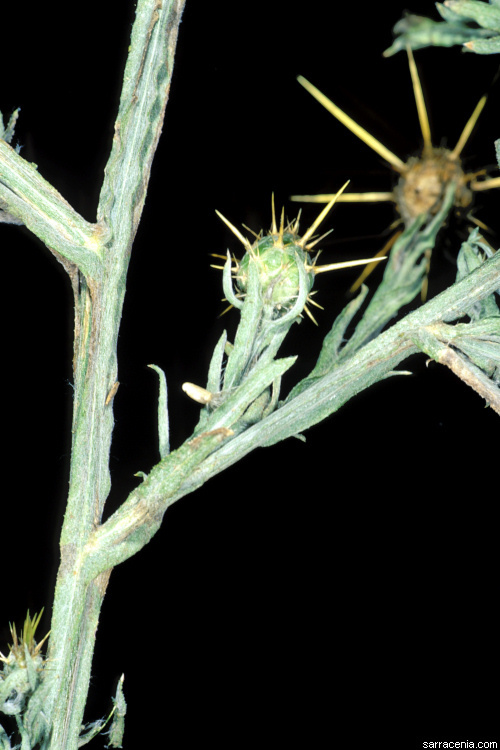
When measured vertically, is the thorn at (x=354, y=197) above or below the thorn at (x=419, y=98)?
below

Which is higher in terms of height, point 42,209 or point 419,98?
point 419,98

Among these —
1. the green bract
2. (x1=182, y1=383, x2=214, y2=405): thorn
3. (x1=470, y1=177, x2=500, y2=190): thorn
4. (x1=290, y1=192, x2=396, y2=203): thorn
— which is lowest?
(x1=182, y1=383, x2=214, y2=405): thorn

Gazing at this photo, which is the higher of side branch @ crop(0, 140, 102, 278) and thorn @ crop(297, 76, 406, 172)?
thorn @ crop(297, 76, 406, 172)

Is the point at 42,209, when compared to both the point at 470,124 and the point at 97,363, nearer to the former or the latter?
the point at 97,363

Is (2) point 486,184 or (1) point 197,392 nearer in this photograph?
(1) point 197,392

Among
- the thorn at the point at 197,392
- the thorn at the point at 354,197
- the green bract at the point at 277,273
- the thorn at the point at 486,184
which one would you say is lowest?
the thorn at the point at 197,392

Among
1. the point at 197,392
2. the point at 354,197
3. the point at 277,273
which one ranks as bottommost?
the point at 197,392

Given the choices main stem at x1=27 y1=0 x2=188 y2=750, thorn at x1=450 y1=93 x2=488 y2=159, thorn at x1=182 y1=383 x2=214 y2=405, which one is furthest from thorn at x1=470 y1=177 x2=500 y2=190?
thorn at x1=182 y1=383 x2=214 y2=405

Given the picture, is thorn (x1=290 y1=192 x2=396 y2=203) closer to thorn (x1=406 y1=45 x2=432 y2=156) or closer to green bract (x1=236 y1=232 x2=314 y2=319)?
thorn (x1=406 y1=45 x2=432 y2=156)

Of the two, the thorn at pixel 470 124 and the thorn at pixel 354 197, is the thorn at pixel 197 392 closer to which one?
the thorn at pixel 354 197

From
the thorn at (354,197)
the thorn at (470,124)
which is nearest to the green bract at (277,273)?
the thorn at (354,197)

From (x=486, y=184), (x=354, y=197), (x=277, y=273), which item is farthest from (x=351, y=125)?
(x=277, y=273)
